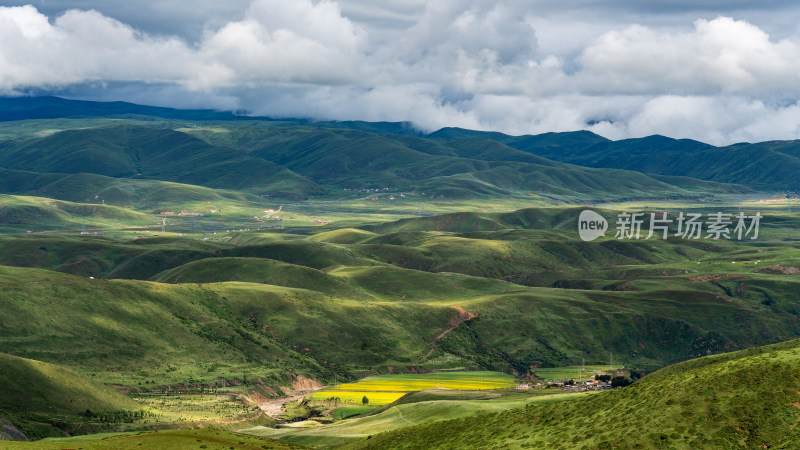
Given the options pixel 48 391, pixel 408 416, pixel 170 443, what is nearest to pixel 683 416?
pixel 170 443

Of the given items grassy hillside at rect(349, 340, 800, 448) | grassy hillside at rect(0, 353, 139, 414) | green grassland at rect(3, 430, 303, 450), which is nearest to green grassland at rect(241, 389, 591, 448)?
grassy hillside at rect(349, 340, 800, 448)

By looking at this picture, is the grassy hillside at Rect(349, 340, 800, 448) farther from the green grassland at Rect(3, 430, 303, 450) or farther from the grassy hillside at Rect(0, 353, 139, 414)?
the grassy hillside at Rect(0, 353, 139, 414)

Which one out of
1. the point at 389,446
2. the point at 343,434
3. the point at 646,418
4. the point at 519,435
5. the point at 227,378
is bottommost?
the point at 227,378

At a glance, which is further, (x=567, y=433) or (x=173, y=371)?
(x=173, y=371)

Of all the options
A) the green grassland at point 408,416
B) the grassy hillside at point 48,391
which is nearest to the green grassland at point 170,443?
the green grassland at point 408,416

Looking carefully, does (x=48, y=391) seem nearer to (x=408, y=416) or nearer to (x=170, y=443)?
(x=408, y=416)

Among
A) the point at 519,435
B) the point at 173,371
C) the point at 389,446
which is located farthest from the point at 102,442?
the point at 173,371

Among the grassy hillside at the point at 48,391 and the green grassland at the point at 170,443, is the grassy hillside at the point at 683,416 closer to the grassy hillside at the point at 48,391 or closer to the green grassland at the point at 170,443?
the green grassland at the point at 170,443

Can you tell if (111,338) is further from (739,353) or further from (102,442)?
(739,353)
